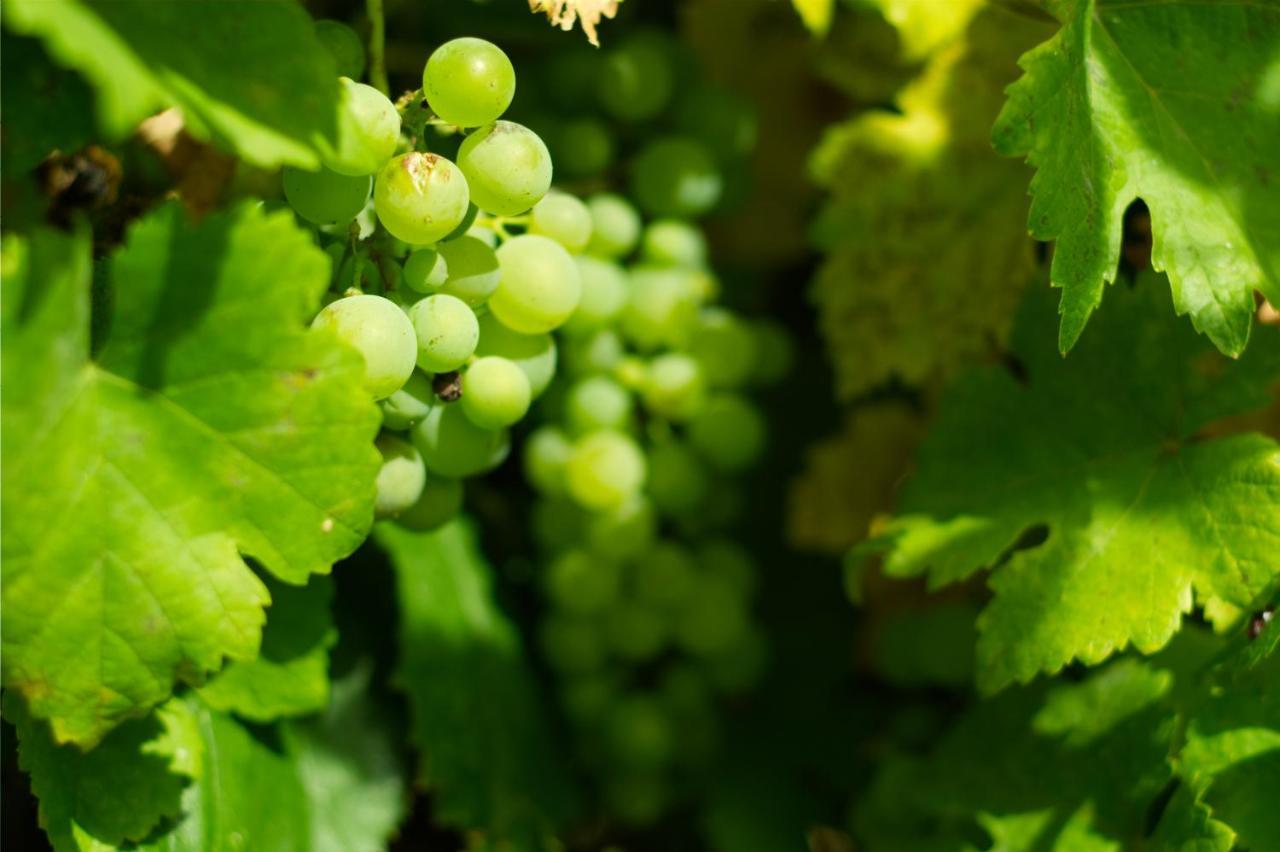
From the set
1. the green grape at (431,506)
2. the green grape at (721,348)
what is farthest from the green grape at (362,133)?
the green grape at (721,348)

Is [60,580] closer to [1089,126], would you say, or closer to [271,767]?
[271,767]

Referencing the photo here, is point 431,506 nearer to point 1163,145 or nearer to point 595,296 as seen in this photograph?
point 595,296

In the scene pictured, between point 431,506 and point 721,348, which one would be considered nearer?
point 431,506

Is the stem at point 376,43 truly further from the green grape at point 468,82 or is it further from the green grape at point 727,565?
the green grape at point 727,565

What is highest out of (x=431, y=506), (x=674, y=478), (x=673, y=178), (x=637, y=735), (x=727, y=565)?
(x=673, y=178)

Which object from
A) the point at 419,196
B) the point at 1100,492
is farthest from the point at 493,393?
the point at 1100,492

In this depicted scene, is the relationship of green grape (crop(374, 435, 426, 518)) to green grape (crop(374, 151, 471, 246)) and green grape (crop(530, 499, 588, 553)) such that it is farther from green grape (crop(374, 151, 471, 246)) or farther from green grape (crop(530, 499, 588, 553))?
green grape (crop(530, 499, 588, 553))
